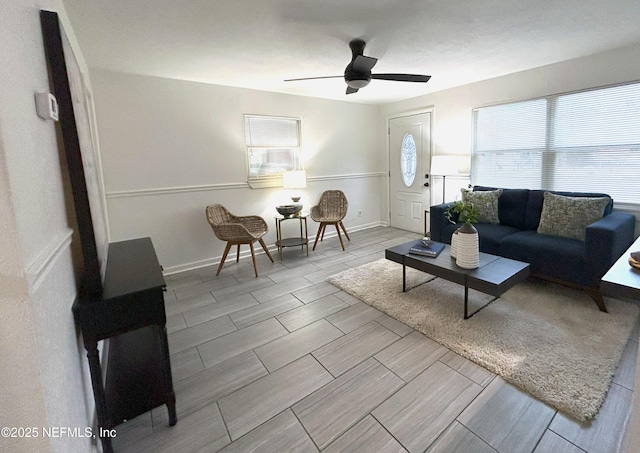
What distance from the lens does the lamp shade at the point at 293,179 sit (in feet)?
14.2

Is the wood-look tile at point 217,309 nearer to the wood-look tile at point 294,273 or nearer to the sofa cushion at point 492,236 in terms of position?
the wood-look tile at point 294,273

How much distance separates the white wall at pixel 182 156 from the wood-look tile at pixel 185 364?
Answer: 6.15 ft

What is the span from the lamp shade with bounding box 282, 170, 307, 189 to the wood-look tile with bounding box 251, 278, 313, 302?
1.48 meters

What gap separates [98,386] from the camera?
136cm

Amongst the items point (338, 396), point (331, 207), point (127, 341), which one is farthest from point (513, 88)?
point (127, 341)

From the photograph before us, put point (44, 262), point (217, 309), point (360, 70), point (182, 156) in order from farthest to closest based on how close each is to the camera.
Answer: point (182, 156), point (217, 309), point (360, 70), point (44, 262)

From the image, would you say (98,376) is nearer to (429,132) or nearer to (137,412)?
(137,412)

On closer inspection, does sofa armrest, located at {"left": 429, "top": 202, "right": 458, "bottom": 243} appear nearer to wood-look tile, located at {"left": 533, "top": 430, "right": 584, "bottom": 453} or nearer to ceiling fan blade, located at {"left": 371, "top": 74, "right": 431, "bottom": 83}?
ceiling fan blade, located at {"left": 371, "top": 74, "right": 431, "bottom": 83}

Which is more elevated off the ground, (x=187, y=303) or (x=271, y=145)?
(x=271, y=145)

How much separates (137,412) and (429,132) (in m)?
4.98

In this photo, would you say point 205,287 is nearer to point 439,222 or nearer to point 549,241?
point 439,222

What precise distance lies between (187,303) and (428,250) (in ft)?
7.95

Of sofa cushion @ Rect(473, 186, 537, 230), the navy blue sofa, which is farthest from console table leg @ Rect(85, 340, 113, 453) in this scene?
sofa cushion @ Rect(473, 186, 537, 230)

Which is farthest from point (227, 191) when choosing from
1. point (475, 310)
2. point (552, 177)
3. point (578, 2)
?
point (552, 177)
